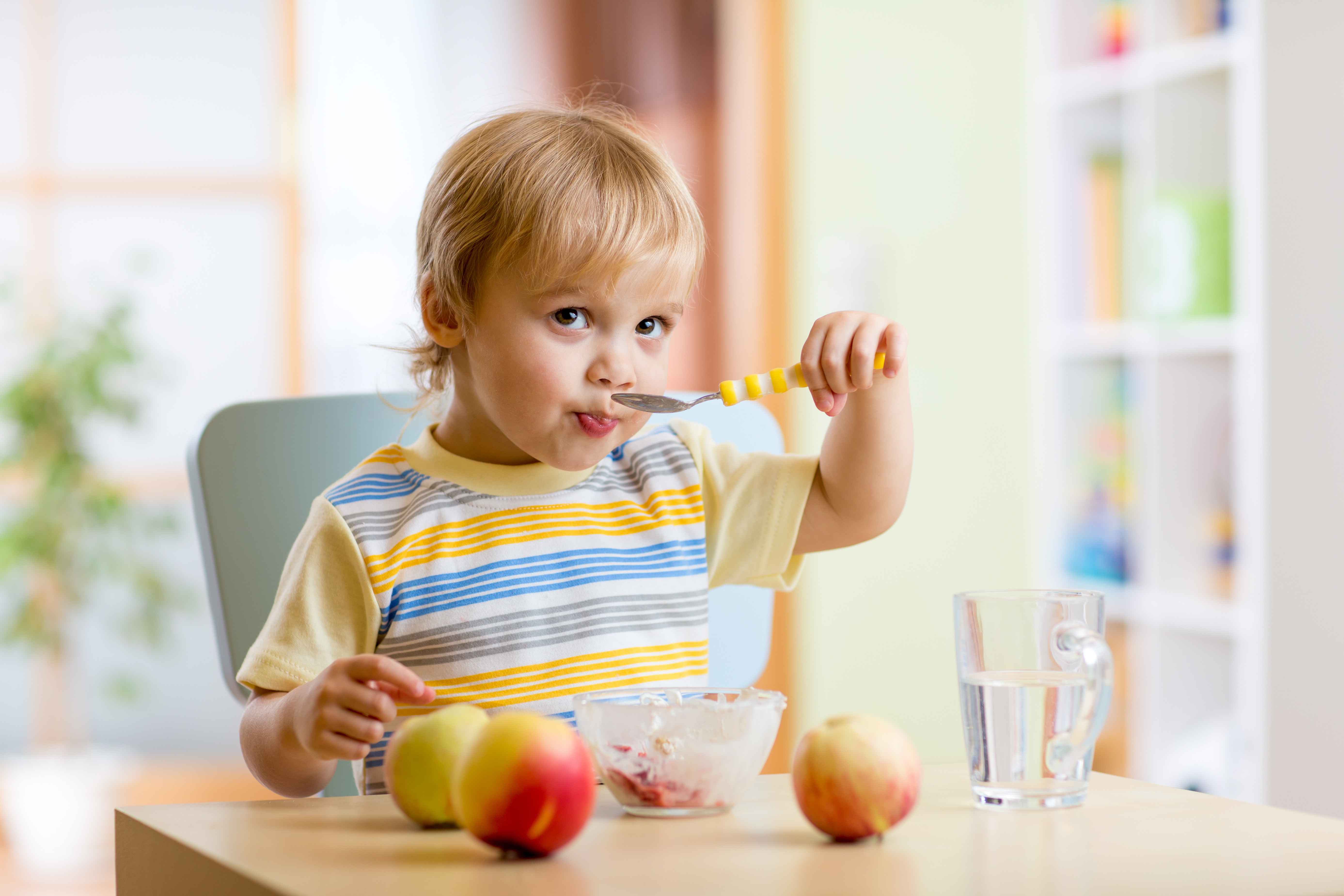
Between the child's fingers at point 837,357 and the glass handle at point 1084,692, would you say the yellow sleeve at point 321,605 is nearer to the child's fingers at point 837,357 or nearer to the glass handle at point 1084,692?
the child's fingers at point 837,357

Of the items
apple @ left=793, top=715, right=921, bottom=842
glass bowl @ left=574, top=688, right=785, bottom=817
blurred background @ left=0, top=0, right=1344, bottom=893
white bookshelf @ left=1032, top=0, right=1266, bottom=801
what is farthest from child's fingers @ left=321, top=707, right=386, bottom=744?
blurred background @ left=0, top=0, right=1344, bottom=893

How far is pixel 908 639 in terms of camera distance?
9.76 ft

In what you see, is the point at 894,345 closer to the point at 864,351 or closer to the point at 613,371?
the point at 864,351

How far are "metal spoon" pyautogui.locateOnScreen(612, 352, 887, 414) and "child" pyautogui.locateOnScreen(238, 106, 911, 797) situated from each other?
0.01 m

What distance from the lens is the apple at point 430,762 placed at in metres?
0.61

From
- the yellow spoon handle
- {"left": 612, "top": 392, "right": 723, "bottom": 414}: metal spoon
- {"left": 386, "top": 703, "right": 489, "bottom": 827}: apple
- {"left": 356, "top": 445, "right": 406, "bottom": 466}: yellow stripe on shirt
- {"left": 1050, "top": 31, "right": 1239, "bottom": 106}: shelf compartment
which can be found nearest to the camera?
{"left": 386, "top": 703, "right": 489, "bottom": 827}: apple

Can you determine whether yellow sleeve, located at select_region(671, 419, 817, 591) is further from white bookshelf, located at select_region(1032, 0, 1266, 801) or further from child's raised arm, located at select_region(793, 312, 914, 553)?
white bookshelf, located at select_region(1032, 0, 1266, 801)

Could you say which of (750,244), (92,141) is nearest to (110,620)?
(92,141)

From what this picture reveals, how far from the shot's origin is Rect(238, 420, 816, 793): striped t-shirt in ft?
3.04

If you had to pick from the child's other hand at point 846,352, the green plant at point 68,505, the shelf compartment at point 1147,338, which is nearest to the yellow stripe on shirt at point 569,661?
the child's other hand at point 846,352

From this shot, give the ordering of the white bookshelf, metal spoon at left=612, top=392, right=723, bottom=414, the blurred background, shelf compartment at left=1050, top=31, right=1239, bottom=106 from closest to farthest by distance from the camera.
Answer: metal spoon at left=612, top=392, right=723, bottom=414, the white bookshelf, shelf compartment at left=1050, top=31, right=1239, bottom=106, the blurred background

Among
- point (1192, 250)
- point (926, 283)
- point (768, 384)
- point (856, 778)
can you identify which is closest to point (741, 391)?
point (768, 384)

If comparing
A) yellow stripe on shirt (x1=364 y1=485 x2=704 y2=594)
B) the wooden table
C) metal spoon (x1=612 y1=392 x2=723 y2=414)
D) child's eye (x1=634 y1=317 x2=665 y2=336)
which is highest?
child's eye (x1=634 y1=317 x2=665 y2=336)

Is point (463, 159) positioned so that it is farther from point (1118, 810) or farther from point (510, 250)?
point (1118, 810)
